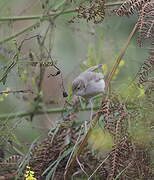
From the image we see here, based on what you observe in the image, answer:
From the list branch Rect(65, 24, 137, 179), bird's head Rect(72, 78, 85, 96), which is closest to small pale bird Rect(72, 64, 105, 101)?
bird's head Rect(72, 78, 85, 96)

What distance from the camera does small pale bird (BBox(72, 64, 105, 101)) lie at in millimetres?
2270

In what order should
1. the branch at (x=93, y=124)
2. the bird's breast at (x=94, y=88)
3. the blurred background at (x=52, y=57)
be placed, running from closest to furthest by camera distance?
1. the branch at (x=93, y=124)
2. the bird's breast at (x=94, y=88)
3. the blurred background at (x=52, y=57)

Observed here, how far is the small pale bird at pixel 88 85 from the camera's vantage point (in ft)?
7.45

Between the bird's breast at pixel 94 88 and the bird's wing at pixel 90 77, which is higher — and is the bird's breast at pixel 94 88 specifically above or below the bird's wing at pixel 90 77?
below

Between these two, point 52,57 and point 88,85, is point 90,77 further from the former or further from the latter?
point 52,57

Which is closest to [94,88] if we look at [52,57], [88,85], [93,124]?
[88,85]

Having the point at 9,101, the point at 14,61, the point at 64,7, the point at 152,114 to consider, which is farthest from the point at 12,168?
the point at 9,101

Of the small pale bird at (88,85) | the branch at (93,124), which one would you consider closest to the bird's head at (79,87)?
the small pale bird at (88,85)

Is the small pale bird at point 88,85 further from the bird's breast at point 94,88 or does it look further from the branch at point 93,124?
the branch at point 93,124

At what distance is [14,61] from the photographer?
5.94 ft

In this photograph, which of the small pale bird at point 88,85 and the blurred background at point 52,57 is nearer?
the small pale bird at point 88,85

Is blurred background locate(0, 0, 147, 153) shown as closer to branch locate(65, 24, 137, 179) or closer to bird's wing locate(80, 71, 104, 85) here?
bird's wing locate(80, 71, 104, 85)

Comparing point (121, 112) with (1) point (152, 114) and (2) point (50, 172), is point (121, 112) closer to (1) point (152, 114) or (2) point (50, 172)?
(1) point (152, 114)

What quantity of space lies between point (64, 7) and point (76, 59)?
1.53m
